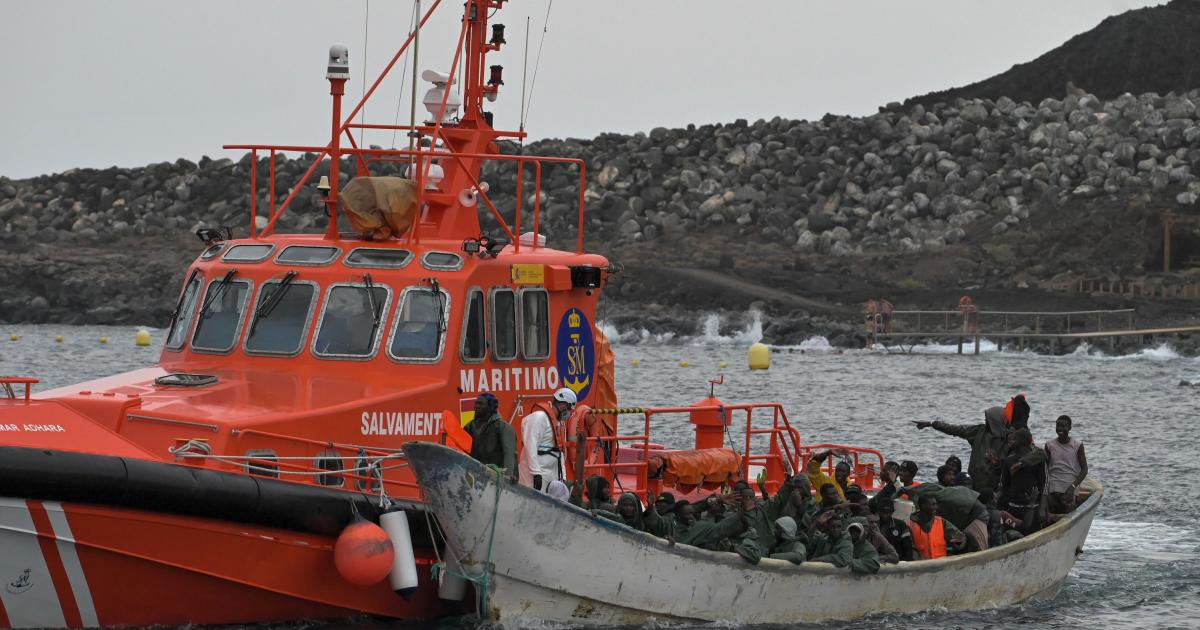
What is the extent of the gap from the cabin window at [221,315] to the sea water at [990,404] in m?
2.50

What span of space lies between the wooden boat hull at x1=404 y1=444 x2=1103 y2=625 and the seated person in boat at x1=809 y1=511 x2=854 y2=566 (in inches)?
4.6

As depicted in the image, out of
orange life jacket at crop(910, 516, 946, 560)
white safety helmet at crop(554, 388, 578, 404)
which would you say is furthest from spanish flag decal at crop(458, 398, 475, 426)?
orange life jacket at crop(910, 516, 946, 560)

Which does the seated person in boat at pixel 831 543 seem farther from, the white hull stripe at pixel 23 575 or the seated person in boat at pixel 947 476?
the white hull stripe at pixel 23 575

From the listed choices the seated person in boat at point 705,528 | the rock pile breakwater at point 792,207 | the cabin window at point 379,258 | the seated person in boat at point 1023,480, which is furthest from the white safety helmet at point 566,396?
the rock pile breakwater at point 792,207

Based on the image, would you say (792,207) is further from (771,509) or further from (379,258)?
(379,258)

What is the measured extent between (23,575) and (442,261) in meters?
3.93

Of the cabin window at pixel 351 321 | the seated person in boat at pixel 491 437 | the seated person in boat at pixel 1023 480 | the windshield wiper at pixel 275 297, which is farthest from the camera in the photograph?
the seated person in boat at pixel 1023 480

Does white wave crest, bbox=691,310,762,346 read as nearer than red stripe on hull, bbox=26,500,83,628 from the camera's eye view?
No

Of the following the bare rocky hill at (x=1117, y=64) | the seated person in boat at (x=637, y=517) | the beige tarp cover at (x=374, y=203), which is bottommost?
the seated person in boat at (x=637, y=517)

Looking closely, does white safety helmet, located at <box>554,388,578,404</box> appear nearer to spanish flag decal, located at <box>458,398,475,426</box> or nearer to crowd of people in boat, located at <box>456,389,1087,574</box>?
crowd of people in boat, located at <box>456,389,1087,574</box>

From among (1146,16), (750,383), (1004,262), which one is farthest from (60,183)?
(1146,16)

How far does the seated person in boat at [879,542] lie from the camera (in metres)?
13.6

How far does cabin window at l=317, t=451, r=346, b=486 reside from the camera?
11555 mm

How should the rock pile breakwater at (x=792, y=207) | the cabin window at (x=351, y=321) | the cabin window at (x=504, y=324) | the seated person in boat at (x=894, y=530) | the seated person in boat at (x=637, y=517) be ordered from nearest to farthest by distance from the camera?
the seated person in boat at (x=637, y=517) → the cabin window at (x=351, y=321) → the cabin window at (x=504, y=324) → the seated person in boat at (x=894, y=530) → the rock pile breakwater at (x=792, y=207)
